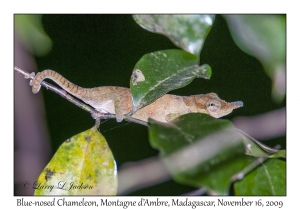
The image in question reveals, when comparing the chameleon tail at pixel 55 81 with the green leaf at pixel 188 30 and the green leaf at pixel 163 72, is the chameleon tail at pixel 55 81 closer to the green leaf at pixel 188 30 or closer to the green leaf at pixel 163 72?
the green leaf at pixel 163 72

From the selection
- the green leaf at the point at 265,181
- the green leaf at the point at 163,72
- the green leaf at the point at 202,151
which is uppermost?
the green leaf at the point at 163,72

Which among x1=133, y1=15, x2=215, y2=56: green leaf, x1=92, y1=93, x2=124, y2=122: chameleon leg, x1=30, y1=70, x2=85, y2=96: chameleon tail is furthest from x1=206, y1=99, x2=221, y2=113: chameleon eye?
x1=133, y1=15, x2=215, y2=56: green leaf

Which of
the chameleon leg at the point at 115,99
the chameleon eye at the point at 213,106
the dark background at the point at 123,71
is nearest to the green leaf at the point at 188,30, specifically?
the chameleon leg at the point at 115,99

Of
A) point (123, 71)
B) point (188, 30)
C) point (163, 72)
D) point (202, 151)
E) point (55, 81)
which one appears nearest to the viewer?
point (202, 151)

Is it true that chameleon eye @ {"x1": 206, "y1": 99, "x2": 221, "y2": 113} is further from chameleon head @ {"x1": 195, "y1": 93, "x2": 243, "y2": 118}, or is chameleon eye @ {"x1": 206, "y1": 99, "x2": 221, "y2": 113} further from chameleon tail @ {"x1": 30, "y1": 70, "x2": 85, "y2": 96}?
chameleon tail @ {"x1": 30, "y1": 70, "x2": 85, "y2": 96}

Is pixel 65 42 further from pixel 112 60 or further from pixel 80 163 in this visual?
pixel 80 163

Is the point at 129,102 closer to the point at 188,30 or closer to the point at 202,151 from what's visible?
the point at 188,30

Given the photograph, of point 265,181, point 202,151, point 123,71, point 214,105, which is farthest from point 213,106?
point 202,151
